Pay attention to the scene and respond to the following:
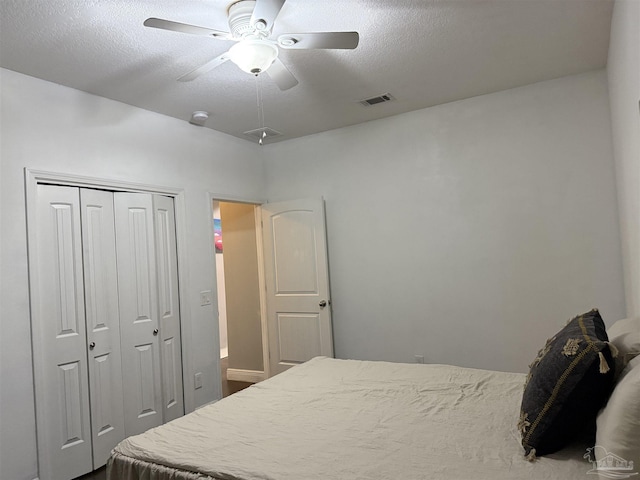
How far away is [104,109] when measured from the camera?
3434mm

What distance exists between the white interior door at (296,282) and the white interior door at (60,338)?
2108 millimetres

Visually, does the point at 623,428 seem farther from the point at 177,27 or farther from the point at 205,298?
the point at 205,298

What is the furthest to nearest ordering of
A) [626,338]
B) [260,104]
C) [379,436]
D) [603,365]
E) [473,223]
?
[473,223]
[260,104]
[379,436]
[626,338]
[603,365]

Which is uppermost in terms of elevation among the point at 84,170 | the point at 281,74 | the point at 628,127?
the point at 281,74

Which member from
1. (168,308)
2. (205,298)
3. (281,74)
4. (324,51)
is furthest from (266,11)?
(205,298)

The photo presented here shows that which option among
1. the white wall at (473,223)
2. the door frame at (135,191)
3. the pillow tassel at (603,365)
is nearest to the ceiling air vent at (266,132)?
the white wall at (473,223)

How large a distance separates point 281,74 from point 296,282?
2648 mm

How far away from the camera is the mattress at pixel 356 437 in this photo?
1499 mm

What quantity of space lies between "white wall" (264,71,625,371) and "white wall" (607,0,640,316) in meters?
0.30

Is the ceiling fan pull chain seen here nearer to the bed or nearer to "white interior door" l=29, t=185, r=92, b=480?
"white interior door" l=29, t=185, r=92, b=480

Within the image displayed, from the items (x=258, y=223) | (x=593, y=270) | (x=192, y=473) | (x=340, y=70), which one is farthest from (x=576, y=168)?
(x=192, y=473)

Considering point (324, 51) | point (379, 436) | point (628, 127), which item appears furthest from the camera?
point (324, 51)

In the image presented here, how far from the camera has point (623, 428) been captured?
47.0 inches

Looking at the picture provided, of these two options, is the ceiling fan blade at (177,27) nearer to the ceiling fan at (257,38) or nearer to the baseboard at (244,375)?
the ceiling fan at (257,38)
